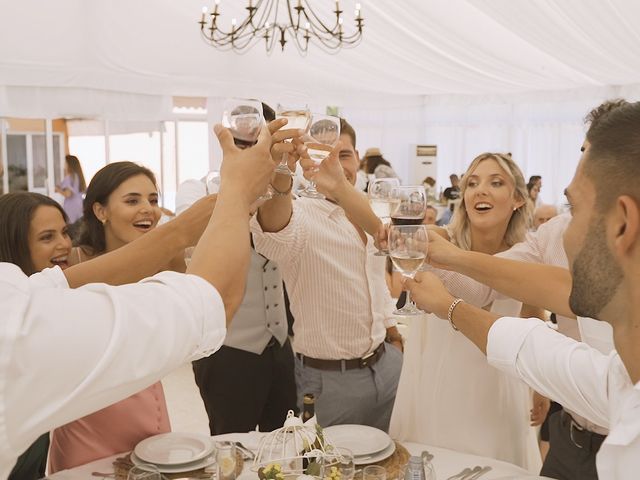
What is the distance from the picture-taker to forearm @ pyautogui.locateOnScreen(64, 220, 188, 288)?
1.86 m

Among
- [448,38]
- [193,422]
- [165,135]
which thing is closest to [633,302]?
[193,422]

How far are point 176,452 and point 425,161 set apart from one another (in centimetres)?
1178

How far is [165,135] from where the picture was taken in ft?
33.3

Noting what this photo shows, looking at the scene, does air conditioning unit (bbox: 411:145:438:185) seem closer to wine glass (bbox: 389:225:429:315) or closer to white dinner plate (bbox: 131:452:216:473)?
wine glass (bbox: 389:225:429:315)

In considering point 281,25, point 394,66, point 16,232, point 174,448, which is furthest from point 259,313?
point 394,66

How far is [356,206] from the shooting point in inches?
93.7

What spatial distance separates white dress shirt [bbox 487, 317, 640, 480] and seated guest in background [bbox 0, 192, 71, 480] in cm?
170

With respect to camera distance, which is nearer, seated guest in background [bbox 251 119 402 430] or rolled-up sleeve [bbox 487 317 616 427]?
rolled-up sleeve [bbox 487 317 616 427]

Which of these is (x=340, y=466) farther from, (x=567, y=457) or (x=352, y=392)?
(x=352, y=392)

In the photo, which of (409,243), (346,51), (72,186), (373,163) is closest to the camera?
(409,243)

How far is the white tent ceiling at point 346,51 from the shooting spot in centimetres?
626

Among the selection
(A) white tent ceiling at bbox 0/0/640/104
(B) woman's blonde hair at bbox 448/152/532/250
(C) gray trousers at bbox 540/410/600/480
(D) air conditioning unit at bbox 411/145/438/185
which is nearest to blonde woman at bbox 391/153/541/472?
(C) gray trousers at bbox 540/410/600/480

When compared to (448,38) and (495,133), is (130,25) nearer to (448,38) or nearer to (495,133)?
(448,38)

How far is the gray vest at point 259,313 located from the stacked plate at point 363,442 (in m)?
1.22
